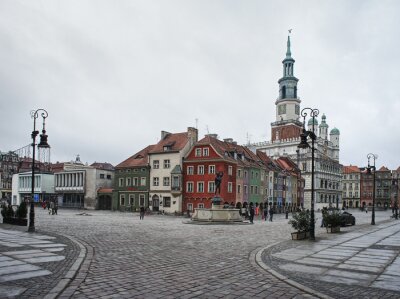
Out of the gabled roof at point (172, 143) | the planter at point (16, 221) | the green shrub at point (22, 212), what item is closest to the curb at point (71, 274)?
the planter at point (16, 221)

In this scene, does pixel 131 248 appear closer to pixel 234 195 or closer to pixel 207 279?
pixel 207 279

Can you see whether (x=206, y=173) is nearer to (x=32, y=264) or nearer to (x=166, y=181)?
(x=166, y=181)

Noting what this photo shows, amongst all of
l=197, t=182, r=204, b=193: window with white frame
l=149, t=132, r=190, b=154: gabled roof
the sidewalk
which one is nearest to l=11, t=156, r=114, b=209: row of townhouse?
l=149, t=132, r=190, b=154: gabled roof

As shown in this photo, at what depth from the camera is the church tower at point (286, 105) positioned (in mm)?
124875


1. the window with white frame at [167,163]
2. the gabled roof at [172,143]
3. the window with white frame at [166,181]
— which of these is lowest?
the window with white frame at [166,181]

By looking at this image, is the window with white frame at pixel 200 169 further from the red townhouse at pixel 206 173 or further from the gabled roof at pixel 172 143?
the gabled roof at pixel 172 143

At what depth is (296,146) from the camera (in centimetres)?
12006

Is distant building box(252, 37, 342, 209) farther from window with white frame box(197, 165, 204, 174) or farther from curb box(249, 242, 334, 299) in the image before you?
curb box(249, 242, 334, 299)

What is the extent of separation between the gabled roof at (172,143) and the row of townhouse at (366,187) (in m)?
105

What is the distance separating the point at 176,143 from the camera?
6209cm

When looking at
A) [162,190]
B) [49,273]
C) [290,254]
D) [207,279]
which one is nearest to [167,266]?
[207,279]

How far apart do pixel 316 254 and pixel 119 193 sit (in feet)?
183

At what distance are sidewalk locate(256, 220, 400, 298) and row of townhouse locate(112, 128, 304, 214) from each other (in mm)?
37384

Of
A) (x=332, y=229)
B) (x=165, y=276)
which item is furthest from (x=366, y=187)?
(x=165, y=276)
